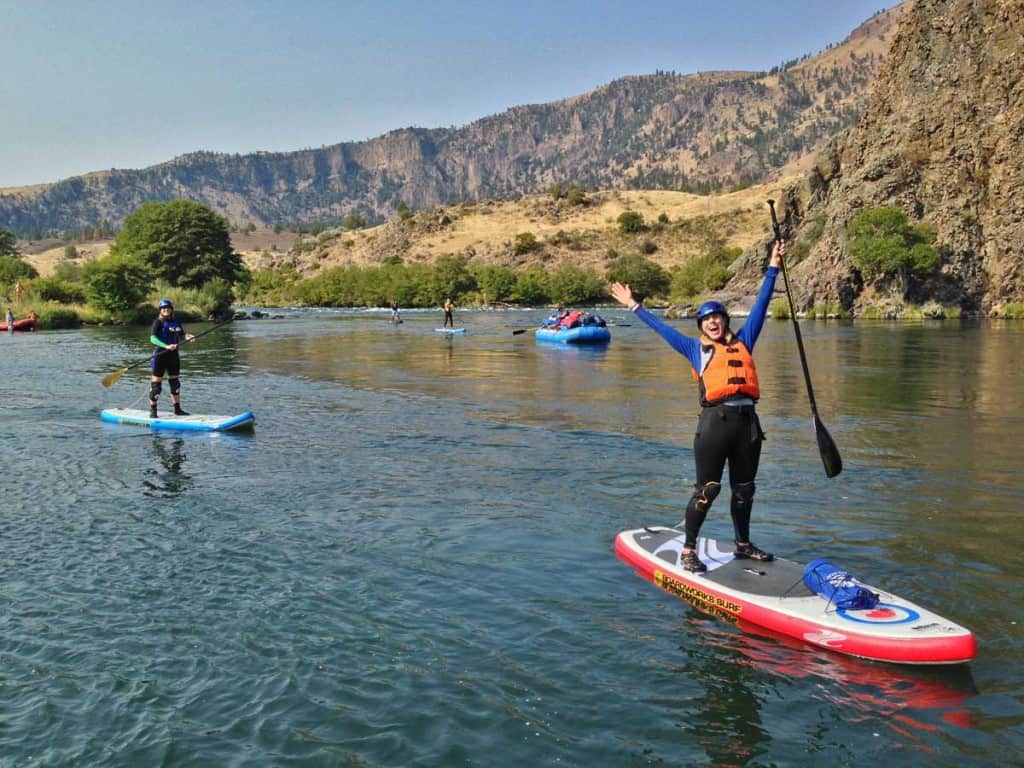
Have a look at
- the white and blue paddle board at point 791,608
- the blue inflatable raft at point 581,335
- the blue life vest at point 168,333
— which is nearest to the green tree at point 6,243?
the blue inflatable raft at point 581,335

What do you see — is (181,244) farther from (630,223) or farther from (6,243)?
(630,223)

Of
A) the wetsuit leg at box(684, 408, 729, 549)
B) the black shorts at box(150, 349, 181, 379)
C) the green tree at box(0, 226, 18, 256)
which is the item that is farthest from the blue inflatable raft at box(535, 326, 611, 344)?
the green tree at box(0, 226, 18, 256)

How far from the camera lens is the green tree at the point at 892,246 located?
74.1 metres

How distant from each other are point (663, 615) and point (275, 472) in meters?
8.56

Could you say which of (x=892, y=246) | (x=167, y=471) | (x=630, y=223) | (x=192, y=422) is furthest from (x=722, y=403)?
(x=630, y=223)

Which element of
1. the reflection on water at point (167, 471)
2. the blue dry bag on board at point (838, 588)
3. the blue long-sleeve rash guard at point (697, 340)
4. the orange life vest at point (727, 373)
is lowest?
the reflection on water at point (167, 471)

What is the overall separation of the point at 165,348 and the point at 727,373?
14.5m

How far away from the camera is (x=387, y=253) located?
561 feet

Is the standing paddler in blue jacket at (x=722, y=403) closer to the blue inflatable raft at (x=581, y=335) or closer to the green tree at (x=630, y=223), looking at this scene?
the blue inflatable raft at (x=581, y=335)

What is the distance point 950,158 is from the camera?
79000 millimetres

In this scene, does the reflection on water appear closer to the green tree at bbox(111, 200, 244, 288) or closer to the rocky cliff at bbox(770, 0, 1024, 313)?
the rocky cliff at bbox(770, 0, 1024, 313)

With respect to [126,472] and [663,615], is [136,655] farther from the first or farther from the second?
[126,472]

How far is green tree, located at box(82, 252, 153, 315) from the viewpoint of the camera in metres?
70.8

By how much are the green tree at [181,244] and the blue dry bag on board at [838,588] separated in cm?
8768
